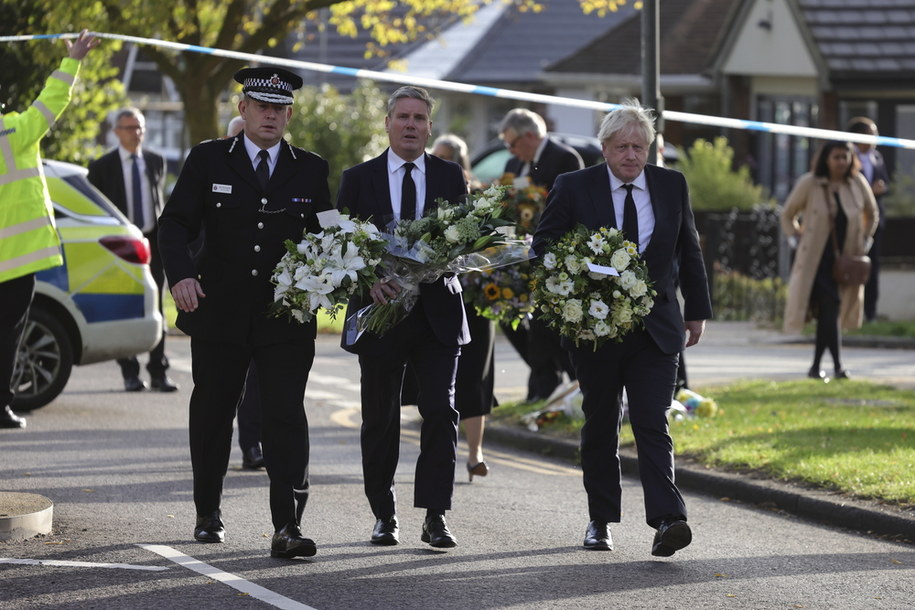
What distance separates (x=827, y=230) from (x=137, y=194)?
5.88 meters

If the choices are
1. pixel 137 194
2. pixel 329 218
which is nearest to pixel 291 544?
pixel 329 218

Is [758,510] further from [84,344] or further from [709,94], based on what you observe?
[709,94]

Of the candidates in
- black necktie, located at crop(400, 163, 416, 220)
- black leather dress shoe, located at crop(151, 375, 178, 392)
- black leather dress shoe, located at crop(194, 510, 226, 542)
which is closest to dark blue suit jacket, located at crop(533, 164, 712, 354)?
black necktie, located at crop(400, 163, 416, 220)

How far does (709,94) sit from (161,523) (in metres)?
30.1

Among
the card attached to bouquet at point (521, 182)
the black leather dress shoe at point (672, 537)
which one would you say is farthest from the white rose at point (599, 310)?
the card attached to bouquet at point (521, 182)

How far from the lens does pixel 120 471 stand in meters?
9.84

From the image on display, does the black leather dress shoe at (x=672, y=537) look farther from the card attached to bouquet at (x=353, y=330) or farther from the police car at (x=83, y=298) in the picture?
the police car at (x=83, y=298)

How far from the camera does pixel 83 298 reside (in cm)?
1230

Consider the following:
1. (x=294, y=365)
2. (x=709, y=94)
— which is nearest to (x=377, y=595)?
(x=294, y=365)

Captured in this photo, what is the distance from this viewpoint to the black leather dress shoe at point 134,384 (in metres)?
13.8

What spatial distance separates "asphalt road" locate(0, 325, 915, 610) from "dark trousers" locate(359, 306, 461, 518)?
264mm

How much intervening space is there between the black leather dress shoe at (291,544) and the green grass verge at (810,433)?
3.35 metres

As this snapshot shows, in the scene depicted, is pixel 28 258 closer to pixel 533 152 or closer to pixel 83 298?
pixel 83 298

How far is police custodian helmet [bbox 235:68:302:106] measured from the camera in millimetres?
7445
